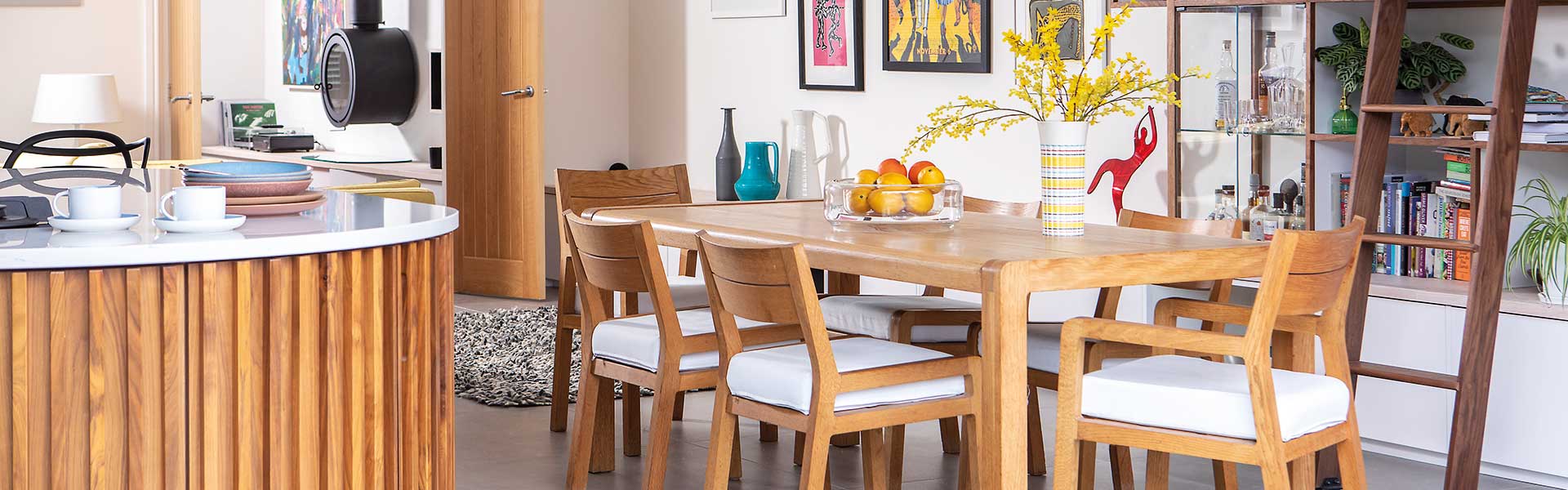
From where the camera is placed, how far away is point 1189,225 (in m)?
3.98

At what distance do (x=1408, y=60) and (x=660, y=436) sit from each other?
2.40 m

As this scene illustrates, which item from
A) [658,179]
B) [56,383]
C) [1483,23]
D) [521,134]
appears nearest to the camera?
[56,383]

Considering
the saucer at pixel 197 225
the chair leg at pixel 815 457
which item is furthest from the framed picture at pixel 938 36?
the saucer at pixel 197 225

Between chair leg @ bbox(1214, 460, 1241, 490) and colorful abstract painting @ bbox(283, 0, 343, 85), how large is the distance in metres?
7.19

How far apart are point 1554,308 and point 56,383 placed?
3421 mm

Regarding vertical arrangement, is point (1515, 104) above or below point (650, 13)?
below

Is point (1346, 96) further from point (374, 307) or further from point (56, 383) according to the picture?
point (56, 383)

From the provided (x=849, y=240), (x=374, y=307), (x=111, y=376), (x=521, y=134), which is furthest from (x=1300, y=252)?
(x=521, y=134)

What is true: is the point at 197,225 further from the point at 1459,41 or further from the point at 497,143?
the point at 497,143

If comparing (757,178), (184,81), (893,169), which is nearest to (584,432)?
(893,169)

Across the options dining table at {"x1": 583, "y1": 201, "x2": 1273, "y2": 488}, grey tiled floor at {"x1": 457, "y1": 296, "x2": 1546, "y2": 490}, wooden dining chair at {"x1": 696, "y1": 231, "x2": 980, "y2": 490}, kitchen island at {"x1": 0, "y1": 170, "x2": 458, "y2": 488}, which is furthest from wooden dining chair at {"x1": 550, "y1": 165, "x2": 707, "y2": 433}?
kitchen island at {"x1": 0, "y1": 170, "x2": 458, "y2": 488}

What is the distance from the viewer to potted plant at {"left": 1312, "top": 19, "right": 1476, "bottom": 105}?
451 cm

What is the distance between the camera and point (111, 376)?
244 cm

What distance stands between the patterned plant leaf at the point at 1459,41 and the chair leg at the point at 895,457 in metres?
1.93
